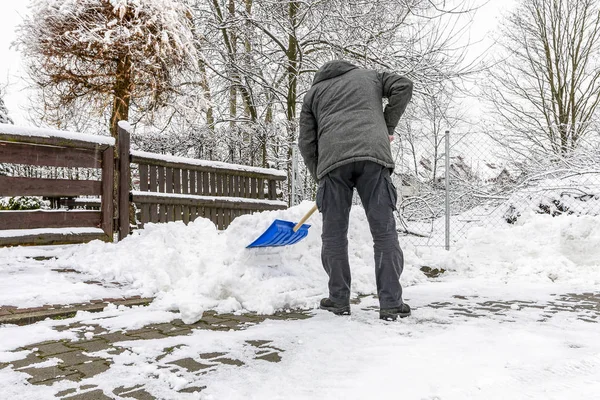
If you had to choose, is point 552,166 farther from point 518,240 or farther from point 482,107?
point 482,107

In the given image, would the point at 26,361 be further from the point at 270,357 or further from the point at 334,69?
the point at 334,69

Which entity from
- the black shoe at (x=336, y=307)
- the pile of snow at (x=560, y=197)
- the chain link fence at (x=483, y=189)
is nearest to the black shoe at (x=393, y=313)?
the black shoe at (x=336, y=307)

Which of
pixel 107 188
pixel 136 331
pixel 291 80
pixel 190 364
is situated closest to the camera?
pixel 190 364

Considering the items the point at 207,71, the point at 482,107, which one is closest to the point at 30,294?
the point at 207,71

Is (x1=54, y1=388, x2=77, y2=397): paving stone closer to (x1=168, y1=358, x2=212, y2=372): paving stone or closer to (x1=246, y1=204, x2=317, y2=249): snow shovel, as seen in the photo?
(x1=168, y1=358, x2=212, y2=372): paving stone

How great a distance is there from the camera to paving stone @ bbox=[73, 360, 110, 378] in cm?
190

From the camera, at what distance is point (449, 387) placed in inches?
66.2

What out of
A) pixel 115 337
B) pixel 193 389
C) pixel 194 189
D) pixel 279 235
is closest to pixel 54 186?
pixel 194 189

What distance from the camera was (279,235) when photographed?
3.67 meters

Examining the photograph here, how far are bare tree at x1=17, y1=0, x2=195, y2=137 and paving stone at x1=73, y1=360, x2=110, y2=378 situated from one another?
22.8 ft

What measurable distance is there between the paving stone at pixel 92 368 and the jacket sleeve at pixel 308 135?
1879 mm

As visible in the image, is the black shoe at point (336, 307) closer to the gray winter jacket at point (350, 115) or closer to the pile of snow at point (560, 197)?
the gray winter jacket at point (350, 115)

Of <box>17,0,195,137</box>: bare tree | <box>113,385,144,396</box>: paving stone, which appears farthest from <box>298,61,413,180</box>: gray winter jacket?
<box>17,0,195,137</box>: bare tree

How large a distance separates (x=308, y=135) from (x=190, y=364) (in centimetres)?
188
